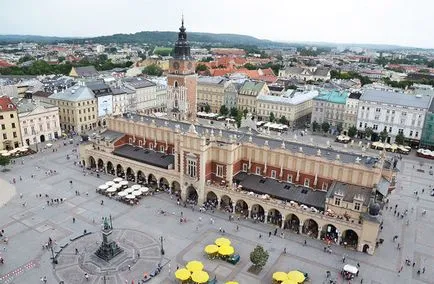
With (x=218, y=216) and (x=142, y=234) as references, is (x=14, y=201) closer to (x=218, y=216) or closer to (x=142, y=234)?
(x=142, y=234)

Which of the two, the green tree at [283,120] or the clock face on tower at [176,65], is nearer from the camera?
the clock face on tower at [176,65]

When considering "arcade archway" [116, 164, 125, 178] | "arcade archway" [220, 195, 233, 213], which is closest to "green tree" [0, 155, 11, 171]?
"arcade archway" [116, 164, 125, 178]

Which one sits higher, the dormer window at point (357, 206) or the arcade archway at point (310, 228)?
the dormer window at point (357, 206)

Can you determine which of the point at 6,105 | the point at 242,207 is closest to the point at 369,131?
the point at 242,207

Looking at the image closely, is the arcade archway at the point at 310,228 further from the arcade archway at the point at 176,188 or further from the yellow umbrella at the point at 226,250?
the arcade archway at the point at 176,188

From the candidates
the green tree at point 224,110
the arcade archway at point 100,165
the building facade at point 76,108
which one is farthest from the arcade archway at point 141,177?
the green tree at point 224,110

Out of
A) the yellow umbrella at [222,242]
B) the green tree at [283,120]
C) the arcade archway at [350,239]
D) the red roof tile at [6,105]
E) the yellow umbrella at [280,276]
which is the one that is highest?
the red roof tile at [6,105]
